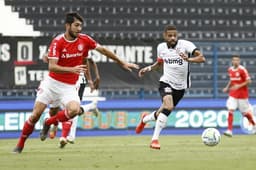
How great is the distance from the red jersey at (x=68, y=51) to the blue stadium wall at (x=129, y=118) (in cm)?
836

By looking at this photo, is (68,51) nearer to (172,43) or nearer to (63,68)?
(63,68)

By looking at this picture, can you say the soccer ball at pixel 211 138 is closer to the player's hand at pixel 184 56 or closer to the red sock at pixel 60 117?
the player's hand at pixel 184 56

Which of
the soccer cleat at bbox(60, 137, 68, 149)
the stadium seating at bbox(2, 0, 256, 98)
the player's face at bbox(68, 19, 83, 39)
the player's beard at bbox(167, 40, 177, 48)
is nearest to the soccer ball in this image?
the player's beard at bbox(167, 40, 177, 48)

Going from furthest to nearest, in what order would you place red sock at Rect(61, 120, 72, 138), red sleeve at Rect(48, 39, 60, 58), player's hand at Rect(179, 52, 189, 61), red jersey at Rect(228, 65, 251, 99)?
red jersey at Rect(228, 65, 251, 99) < red sock at Rect(61, 120, 72, 138) < player's hand at Rect(179, 52, 189, 61) < red sleeve at Rect(48, 39, 60, 58)

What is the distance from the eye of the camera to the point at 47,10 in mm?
26375

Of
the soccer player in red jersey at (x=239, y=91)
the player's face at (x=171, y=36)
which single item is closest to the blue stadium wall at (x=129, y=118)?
the soccer player in red jersey at (x=239, y=91)

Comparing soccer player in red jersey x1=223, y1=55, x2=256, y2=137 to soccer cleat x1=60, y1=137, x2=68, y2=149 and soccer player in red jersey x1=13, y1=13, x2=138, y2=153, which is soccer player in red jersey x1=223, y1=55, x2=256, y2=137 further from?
soccer player in red jersey x1=13, y1=13, x2=138, y2=153

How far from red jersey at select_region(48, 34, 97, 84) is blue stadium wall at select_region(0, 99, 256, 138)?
8.36 meters

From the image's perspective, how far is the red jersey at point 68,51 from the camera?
12844mm

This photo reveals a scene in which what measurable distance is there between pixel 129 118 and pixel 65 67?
1013 centimetres

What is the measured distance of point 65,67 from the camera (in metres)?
12.6

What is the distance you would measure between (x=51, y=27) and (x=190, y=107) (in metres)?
5.76

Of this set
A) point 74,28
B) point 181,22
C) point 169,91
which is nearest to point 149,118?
point 169,91

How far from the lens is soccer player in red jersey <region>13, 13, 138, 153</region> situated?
12.8 metres
